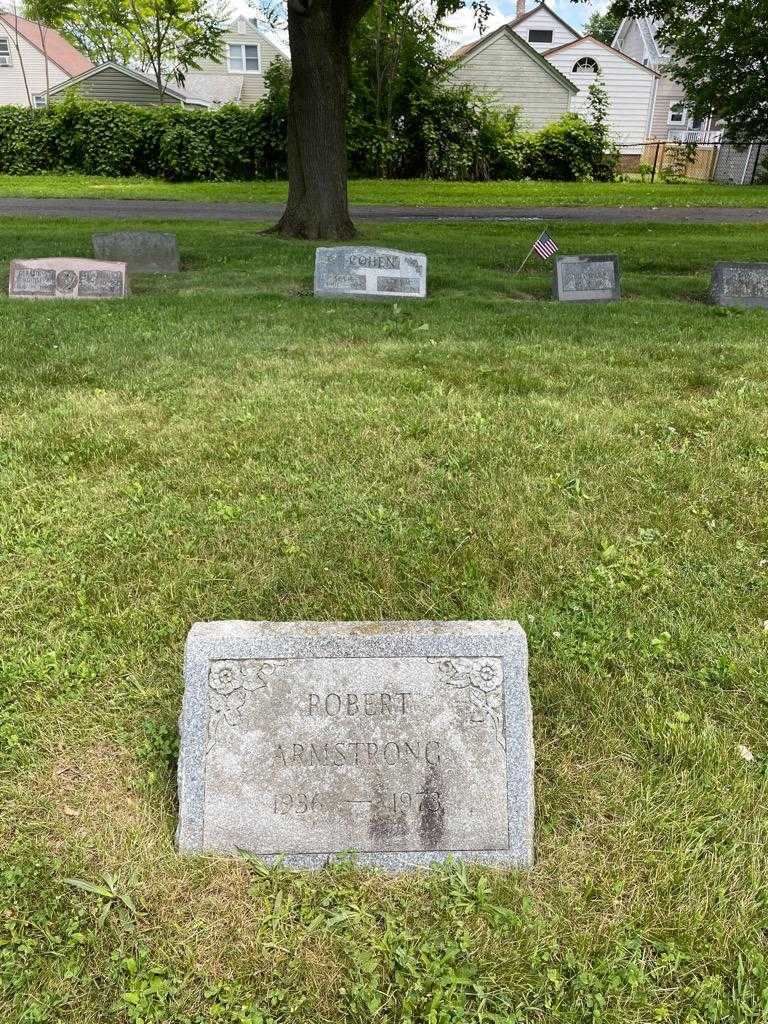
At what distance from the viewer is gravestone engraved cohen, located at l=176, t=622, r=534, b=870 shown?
2.27m

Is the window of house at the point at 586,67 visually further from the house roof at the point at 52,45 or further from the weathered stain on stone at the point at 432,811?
the weathered stain on stone at the point at 432,811

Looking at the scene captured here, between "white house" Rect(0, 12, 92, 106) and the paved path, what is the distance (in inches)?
1072

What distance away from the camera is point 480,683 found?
2.35m

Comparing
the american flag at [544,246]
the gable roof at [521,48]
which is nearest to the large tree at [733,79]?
the gable roof at [521,48]

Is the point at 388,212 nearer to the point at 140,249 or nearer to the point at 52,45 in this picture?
the point at 140,249

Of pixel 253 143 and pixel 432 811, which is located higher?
pixel 253 143

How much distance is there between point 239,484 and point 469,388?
221 centimetres

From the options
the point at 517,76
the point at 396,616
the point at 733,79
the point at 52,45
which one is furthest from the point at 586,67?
the point at 396,616

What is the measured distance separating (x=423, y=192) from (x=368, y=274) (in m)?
16.6

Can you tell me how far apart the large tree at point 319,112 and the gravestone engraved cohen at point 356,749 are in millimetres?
12533

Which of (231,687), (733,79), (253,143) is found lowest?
(231,687)

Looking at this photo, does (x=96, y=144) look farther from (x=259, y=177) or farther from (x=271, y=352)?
(x=271, y=352)

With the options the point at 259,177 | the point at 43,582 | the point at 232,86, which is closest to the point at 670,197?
the point at 259,177

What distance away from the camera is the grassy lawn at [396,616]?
203 centimetres
